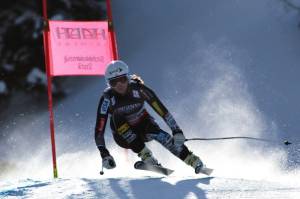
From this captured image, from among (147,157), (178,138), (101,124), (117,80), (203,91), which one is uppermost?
(203,91)

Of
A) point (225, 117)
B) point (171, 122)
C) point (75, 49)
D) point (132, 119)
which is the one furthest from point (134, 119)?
point (225, 117)

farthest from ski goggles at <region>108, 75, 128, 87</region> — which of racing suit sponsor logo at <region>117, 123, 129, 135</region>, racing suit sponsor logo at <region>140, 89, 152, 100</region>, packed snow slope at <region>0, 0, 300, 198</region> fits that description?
packed snow slope at <region>0, 0, 300, 198</region>

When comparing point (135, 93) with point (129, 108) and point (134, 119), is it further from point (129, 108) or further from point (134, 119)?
point (134, 119)

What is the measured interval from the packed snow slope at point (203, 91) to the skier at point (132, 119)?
107cm

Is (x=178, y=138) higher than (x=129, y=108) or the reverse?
the reverse

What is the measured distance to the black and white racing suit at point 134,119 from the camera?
20.1 ft

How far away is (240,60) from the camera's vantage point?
541 inches

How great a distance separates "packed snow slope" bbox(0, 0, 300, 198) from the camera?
28.1 feet

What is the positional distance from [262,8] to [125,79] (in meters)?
9.50

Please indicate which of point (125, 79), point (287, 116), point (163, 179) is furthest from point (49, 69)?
point (287, 116)

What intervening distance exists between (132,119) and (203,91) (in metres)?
6.87

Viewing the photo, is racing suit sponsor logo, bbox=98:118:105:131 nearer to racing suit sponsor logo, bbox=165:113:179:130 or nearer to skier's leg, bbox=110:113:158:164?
skier's leg, bbox=110:113:158:164

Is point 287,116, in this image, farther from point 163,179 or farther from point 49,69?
point 163,179

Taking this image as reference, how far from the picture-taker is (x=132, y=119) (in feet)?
20.5
